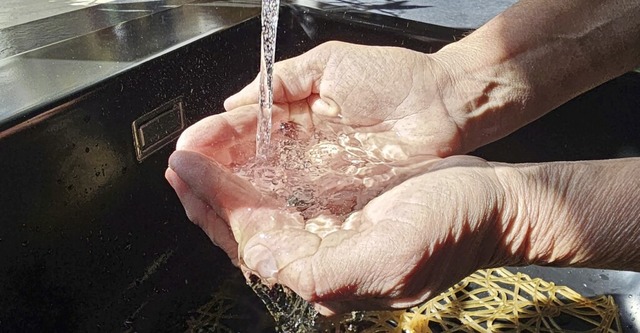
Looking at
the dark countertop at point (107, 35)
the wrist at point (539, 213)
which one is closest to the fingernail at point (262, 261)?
the wrist at point (539, 213)

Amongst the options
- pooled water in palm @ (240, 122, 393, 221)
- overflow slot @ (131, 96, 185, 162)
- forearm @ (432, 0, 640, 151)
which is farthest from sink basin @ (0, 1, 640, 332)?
pooled water in palm @ (240, 122, 393, 221)

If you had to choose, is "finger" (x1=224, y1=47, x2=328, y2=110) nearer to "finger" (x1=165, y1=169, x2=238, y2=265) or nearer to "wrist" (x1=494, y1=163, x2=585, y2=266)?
"finger" (x1=165, y1=169, x2=238, y2=265)

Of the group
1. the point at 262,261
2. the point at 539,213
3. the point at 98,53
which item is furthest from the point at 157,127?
the point at 539,213

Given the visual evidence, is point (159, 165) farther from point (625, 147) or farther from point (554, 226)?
point (625, 147)

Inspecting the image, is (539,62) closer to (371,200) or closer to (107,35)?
(371,200)

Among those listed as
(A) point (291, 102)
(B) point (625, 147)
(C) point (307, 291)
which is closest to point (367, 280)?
(C) point (307, 291)

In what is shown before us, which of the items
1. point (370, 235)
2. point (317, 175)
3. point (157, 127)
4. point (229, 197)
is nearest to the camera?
point (370, 235)
